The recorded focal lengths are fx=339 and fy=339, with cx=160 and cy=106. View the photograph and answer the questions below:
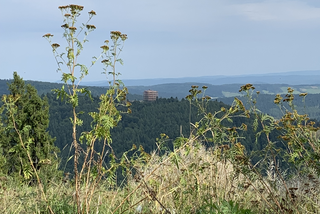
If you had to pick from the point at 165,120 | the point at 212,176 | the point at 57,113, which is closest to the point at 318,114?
the point at 165,120

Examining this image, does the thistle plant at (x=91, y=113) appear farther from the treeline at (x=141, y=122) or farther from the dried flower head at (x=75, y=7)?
the treeline at (x=141, y=122)

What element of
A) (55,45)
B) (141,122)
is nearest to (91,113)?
(55,45)

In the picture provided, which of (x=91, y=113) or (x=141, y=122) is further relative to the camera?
(x=141, y=122)

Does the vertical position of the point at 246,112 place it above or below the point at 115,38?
below

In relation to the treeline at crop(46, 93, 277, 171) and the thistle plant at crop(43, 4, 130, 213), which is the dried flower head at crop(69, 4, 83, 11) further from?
the treeline at crop(46, 93, 277, 171)

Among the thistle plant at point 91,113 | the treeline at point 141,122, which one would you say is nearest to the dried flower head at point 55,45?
the thistle plant at point 91,113

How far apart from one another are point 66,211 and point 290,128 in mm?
1952

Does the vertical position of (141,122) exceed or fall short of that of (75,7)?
it falls short

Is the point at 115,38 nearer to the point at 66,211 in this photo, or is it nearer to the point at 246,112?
the point at 246,112

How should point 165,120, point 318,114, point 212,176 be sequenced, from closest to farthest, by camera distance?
point 212,176, point 165,120, point 318,114

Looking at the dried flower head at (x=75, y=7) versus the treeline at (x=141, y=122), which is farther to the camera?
the treeline at (x=141, y=122)

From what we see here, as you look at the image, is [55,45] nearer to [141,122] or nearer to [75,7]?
[75,7]

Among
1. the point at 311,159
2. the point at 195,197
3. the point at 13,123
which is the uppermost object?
the point at 13,123

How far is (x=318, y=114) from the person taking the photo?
146m
